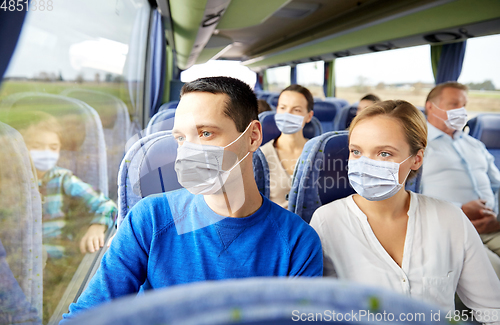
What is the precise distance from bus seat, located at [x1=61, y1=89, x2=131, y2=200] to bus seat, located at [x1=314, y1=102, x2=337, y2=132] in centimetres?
286

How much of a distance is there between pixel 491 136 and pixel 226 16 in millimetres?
4509

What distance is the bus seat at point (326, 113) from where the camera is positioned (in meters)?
5.05

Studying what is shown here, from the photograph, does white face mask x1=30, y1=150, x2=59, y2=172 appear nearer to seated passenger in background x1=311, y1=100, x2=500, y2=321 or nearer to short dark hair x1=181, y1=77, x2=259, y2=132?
short dark hair x1=181, y1=77, x2=259, y2=132

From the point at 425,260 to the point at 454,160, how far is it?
160cm

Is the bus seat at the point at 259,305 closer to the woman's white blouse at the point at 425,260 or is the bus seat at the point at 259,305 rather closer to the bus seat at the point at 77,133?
the woman's white blouse at the point at 425,260

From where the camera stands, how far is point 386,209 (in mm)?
1262

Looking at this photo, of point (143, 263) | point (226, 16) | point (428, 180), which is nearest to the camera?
point (143, 263)

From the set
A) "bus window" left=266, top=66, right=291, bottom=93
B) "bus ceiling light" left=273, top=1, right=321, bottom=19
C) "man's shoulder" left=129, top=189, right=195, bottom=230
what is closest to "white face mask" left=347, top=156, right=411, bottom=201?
"man's shoulder" left=129, top=189, right=195, bottom=230

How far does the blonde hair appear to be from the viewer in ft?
4.07

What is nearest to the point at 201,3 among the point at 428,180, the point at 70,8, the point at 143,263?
the point at 70,8

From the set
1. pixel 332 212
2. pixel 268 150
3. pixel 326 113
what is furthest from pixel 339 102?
pixel 332 212

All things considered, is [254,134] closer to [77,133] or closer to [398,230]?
[398,230]

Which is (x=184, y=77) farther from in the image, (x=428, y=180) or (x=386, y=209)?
(x=428, y=180)

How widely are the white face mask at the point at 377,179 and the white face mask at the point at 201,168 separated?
0.57m
